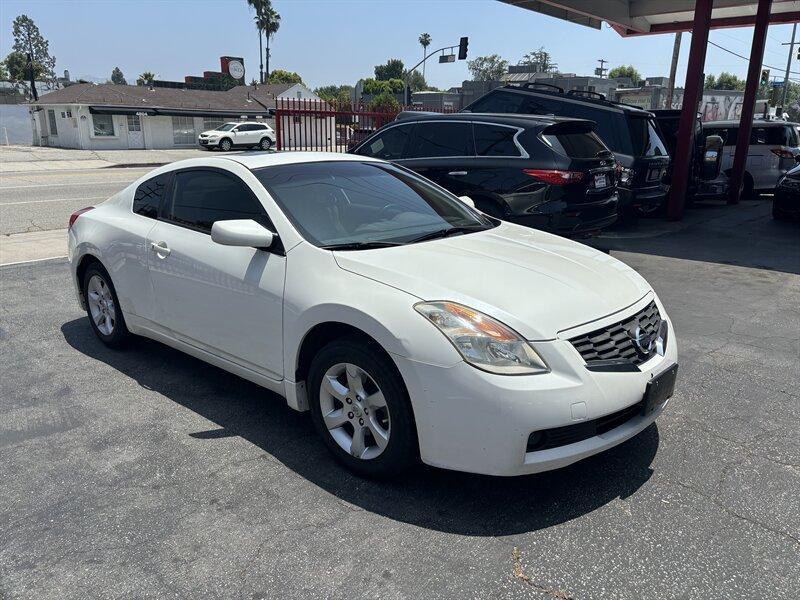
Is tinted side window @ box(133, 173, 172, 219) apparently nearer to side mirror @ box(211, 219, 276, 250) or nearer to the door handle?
the door handle

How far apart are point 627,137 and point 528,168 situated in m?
3.84

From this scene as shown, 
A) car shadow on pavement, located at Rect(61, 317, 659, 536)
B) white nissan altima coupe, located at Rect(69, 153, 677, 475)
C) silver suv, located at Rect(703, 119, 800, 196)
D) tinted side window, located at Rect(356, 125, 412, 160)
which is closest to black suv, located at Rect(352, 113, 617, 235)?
tinted side window, located at Rect(356, 125, 412, 160)

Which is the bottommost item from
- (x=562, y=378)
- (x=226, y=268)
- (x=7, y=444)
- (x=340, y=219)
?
(x=7, y=444)

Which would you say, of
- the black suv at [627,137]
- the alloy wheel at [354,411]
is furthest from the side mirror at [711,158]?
the alloy wheel at [354,411]

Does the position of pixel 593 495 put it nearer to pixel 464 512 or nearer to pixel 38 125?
pixel 464 512

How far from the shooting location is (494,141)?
744cm

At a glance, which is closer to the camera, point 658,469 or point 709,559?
Result: point 709,559

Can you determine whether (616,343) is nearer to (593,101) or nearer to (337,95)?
(593,101)

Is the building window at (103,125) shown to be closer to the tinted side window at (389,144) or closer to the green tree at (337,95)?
the green tree at (337,95)

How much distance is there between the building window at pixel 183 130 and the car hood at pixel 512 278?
1813 inches

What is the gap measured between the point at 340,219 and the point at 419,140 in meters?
4.74

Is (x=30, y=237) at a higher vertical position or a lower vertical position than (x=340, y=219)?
lower

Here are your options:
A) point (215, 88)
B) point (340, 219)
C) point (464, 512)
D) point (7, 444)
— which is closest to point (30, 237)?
point (7, 444)

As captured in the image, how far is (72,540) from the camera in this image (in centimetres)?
277
